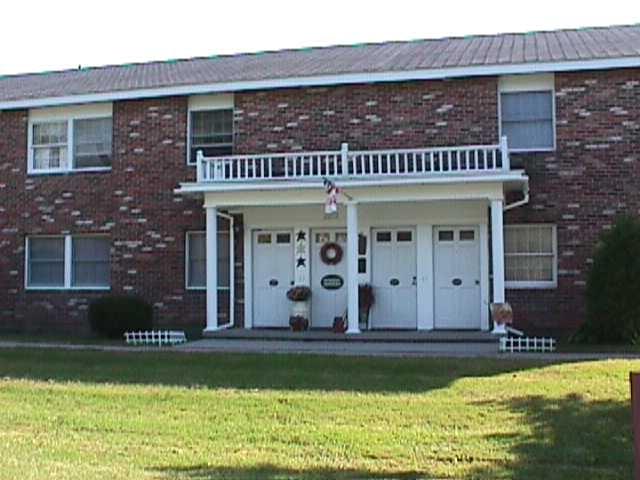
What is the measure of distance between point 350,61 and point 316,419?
537 inches

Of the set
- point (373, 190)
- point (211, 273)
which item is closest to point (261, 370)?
point (211, 273)

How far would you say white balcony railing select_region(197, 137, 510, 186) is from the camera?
1788 centimetres

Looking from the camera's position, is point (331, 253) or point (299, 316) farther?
point (331, 253)

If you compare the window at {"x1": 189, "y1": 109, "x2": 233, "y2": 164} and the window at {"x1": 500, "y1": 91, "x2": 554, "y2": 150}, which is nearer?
the window at {"x1": 500, "y1": 91, "x2": 554, "y2": 150}

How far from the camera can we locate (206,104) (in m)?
21.1

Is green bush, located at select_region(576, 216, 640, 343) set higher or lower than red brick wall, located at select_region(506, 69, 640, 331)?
lower

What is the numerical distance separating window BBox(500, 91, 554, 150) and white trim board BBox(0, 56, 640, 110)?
27.9 inches

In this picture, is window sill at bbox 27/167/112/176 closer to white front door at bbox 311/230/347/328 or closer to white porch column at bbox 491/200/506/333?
white front door at bbox 311/230/347/328

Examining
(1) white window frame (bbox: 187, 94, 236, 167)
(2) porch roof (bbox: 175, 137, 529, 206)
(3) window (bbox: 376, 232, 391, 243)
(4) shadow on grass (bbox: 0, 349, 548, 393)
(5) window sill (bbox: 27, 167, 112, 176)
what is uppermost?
(1) white window frame (bbox: 187, 94, 236, 167)

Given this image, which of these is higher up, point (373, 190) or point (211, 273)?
point (373, 190)

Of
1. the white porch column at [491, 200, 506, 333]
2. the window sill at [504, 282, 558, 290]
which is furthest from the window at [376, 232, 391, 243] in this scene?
the white porch column at [491, 200, 506, 333]

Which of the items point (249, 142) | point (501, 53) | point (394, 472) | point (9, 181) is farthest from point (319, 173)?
point (394, 472)

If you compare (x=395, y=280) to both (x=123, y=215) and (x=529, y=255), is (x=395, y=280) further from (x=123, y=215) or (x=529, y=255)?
(x=123, y=215)

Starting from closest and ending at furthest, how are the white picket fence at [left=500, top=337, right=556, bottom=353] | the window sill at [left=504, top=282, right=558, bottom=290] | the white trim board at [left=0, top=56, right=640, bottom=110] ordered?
1. the white picket fence at [left=500, top=337, right=556, bottom=353]
2. the white trim board at [left=0, top=56, right=640, bottom=110]
3. the window sill at [left=504, top=282, right=558, bottom=290]
